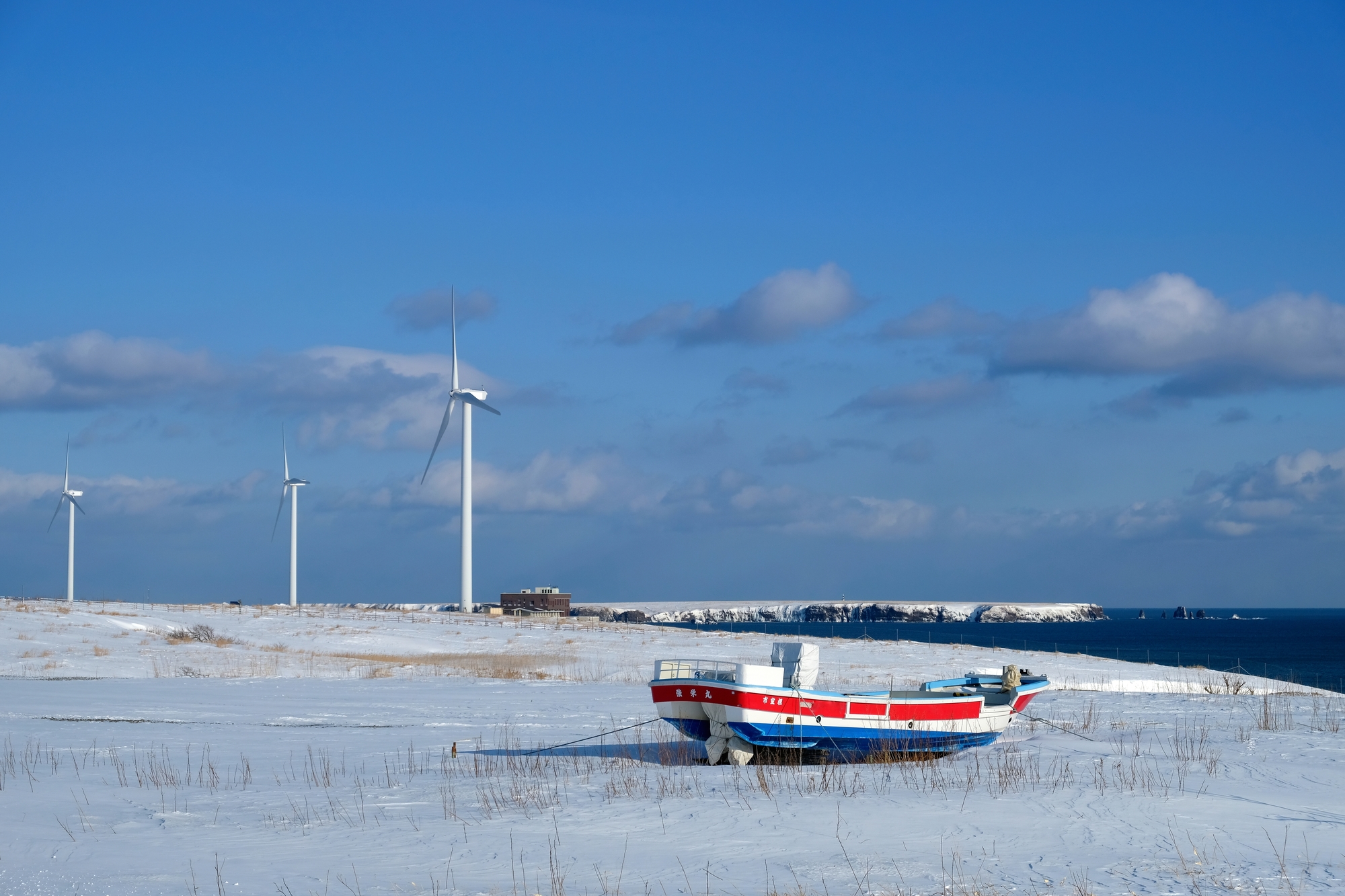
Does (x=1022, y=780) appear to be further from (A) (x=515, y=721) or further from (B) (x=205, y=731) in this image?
(B) (x=205, y=731)

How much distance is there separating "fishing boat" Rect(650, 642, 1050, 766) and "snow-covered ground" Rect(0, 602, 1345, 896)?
0.64 meters

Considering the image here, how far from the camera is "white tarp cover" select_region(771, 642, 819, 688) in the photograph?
26.2m

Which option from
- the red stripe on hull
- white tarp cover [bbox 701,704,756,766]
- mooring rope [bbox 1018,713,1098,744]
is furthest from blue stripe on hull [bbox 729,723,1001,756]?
mooring rope [bbox 1018,713,1098,744]

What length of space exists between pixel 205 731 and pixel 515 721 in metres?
7.58

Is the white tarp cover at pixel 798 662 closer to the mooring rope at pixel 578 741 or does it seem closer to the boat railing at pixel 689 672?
the boat railing at pixel 689 672

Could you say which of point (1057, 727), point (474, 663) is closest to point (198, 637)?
point (474, 663)

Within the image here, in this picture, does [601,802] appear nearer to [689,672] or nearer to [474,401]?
[689,672]

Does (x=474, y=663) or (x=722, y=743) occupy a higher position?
(x=722, y=743)

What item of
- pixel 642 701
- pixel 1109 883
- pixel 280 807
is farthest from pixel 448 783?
pixel 642 701

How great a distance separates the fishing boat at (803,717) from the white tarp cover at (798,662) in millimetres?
484

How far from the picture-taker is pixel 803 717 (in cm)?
2395

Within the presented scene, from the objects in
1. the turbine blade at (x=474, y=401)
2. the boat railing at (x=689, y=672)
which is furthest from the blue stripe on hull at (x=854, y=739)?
the turbine blade at (x=474, y=401)

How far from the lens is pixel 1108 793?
19438 mm

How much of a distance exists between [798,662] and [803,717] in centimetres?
272
